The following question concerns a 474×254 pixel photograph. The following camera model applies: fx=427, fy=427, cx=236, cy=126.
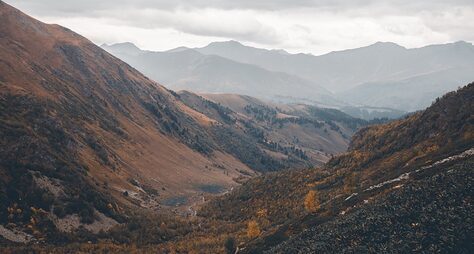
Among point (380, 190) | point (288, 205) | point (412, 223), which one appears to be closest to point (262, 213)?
point (288, 205)

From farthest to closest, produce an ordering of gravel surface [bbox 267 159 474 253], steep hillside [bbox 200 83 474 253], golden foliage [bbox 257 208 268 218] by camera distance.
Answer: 1. golden foliage [bbox 257 208 268 218]
2. steep hillside [bbox 200 83 474 253]
3. gravel surface [bbox 267 159 474 253]

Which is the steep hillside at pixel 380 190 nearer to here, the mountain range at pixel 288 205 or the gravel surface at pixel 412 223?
the gravel surface at pixel 412 223

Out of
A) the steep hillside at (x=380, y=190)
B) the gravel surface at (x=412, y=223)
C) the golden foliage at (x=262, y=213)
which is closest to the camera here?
the gravel surface at (x=412, y=223)

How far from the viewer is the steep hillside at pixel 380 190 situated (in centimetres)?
7450

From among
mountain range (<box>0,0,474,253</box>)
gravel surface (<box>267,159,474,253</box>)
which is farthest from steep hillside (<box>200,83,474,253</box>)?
mountain range (<box>0,0,474,253</box>)

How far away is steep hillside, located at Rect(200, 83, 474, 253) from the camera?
74500 mm

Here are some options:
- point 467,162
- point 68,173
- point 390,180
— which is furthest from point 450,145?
point 68,173

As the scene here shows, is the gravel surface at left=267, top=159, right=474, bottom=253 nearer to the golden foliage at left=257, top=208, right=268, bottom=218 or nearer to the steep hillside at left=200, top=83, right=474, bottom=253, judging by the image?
the steep hillside at left=200, top=83, right=474, bottom=253

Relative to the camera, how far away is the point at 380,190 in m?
101

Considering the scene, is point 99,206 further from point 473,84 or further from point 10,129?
point 473,84

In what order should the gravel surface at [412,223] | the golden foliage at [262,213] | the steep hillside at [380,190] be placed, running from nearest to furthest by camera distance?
the gravel surface at [412,223]
the steep hillside at [380,190]
the golden foliage at [262,213]

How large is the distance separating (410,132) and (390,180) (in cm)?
6013

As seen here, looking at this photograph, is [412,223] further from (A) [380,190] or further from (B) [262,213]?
(B) [262,213]

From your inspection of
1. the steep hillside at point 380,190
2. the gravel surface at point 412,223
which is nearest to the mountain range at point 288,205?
the gravel surface at point 412,223
